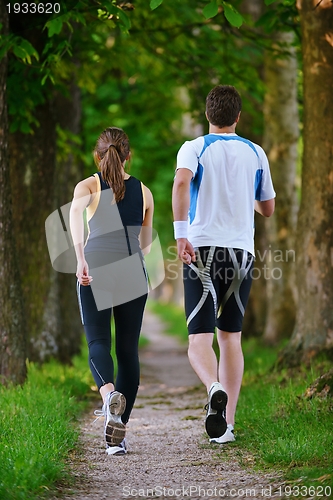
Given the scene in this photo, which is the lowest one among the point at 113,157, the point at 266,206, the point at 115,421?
the point at 115,421

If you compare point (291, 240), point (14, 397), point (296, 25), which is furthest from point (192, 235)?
point (291, 240)

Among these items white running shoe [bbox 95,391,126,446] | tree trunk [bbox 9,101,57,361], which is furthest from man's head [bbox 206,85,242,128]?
tree trunk [bbox 9,101,57,361]

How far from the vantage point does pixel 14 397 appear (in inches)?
232

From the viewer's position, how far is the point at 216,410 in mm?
4559

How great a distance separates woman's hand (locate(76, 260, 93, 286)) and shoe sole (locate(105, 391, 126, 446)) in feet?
2.47

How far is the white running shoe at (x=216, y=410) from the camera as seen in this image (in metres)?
4.52

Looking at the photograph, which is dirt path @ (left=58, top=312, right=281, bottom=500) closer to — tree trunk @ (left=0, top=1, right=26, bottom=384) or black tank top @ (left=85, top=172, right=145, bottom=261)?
tree trunk @ (left=0, top=1, right=26, bottom=384)

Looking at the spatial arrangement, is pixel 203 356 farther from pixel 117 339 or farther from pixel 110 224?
pixel 110 224

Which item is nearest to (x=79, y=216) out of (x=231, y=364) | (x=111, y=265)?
(x=111, y=265)

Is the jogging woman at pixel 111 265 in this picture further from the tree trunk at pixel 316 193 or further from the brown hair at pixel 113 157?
the tree trunk at pixel 316 193

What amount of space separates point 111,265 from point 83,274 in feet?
0.77

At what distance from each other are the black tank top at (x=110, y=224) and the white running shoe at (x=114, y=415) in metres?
0.93

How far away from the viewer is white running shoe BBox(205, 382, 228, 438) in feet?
14.8

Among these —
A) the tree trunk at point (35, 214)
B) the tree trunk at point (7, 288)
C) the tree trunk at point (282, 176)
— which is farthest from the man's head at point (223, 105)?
the tree trunk at point (282, 176)
